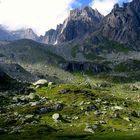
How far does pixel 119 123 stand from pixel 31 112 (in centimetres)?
3896

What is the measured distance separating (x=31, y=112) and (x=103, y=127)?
34.7m

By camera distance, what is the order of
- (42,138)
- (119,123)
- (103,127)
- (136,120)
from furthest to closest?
1. (136,120)
2. (119,123)
3. (103,127)
4. (42,138)

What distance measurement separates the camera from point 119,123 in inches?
6594

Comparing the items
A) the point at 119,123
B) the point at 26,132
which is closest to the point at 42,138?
the point at 26,132

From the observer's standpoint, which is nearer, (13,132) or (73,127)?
(13,132)

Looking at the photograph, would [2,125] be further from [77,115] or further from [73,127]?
[77,115]

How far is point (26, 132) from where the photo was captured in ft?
429

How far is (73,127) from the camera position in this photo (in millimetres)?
150375

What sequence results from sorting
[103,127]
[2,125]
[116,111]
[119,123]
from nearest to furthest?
[2,125]
[103,127]
[119,123]
[116,111]

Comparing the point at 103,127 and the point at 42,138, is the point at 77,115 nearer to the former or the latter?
the point at 103,127

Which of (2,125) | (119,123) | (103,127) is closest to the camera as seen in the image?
(2,125)

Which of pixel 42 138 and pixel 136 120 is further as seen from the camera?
pixel 136 120

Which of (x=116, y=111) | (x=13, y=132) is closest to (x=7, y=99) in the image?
(x=116, y=111)

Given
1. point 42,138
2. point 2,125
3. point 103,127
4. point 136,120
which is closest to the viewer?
point 42,138
